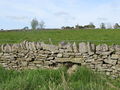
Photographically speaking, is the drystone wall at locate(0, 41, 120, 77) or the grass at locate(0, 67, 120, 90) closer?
the grass at locate(0, 67, 120, 90)

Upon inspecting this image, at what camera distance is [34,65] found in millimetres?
9977

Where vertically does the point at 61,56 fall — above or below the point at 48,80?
above

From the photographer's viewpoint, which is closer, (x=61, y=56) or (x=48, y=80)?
(x=48, y=80)

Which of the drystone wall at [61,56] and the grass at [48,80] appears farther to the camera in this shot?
the drystone wall at [61,56]

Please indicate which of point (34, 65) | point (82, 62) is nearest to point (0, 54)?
point (34, 65)

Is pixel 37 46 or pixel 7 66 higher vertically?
pixel 37 46

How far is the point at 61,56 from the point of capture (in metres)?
9.53

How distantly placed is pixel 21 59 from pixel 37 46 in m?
0.86

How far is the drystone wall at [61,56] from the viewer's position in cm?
896

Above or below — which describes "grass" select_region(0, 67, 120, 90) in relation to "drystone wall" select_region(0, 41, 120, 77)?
below

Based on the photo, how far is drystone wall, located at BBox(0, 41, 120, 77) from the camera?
353 inches

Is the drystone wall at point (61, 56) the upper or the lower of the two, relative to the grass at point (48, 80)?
upper

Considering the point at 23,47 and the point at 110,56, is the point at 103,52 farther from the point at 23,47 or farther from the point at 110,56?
the point at 23,47

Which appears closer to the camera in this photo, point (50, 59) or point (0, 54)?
point (50, 59)
